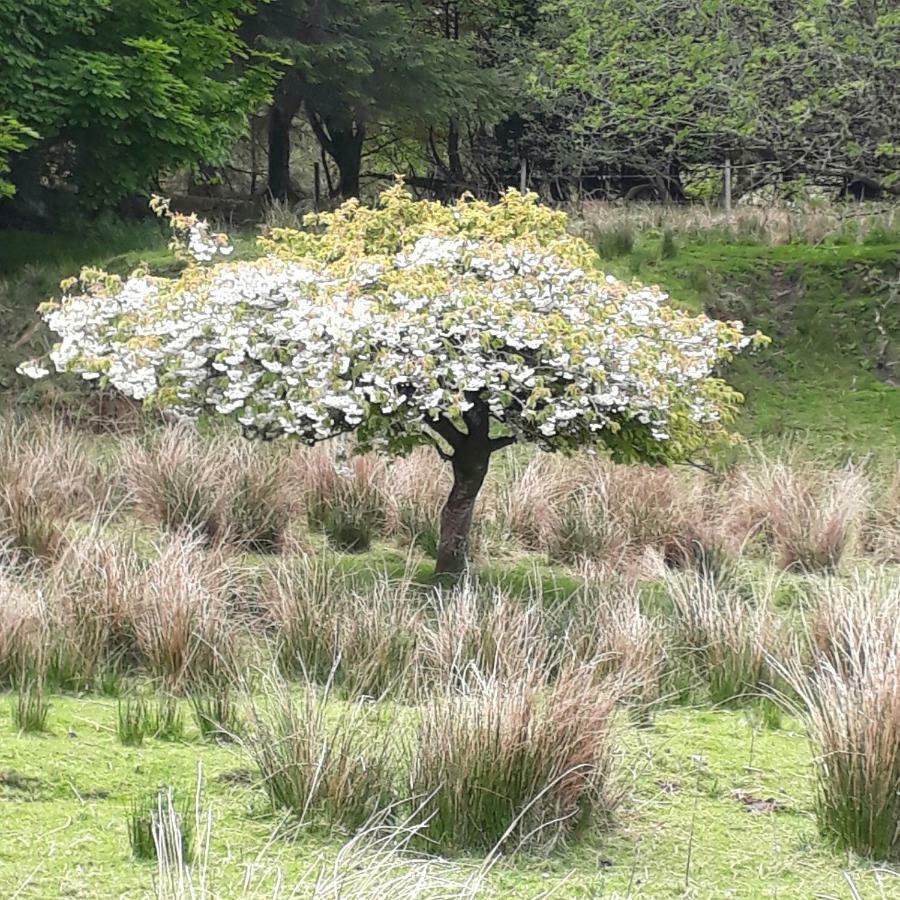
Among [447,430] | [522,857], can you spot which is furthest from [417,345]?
[522,857]

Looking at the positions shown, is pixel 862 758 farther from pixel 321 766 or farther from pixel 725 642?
pixel 725 642

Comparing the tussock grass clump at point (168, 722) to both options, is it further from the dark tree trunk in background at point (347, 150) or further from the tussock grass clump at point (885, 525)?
the dark tree trunk in background at point (347, 150)

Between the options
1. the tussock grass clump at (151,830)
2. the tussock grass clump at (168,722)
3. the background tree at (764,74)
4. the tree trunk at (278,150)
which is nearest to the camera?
the tussock grass clump at (151,830)

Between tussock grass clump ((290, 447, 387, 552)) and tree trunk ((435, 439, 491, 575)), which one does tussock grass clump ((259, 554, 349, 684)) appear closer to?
tree trunk ((435, 439, 491, 575))

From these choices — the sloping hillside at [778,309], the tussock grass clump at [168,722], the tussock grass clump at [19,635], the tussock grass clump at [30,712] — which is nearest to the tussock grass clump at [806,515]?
the sloping hillside at [778,309]

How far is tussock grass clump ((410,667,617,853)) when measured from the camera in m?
3.62

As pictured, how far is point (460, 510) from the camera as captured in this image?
7457mm

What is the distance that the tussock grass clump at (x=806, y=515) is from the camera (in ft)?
27.6

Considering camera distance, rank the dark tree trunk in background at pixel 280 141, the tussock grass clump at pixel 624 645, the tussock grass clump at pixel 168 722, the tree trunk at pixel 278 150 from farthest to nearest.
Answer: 1. the tree trunk at pixel 278 150
2. the dark tree trunk in background at pixel 280 141
3. the tussock grass clump at pixel 624 645
4. the tussock grass clump at pixel 168 722

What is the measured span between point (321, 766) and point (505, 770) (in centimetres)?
53

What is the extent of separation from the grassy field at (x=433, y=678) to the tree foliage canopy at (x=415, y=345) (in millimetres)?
819

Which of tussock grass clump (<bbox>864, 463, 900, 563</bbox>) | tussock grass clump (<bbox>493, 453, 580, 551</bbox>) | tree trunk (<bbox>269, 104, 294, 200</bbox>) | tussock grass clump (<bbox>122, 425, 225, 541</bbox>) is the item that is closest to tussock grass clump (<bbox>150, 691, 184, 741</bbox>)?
tussock grass clump (<bbox>122, 425, 225, 541</bbox>)

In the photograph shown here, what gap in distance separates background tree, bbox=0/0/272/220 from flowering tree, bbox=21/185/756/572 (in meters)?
6.78

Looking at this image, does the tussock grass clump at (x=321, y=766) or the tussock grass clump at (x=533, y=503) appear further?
the tussock grass clump at (x=533, y=503)
